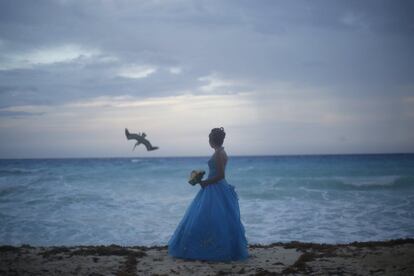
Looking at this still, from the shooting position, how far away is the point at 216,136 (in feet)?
18.9

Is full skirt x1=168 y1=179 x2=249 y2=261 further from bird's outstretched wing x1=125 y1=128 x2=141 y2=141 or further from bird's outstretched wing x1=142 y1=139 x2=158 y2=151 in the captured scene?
bird's outstretched wing x1=125 y1=128 x2=141 y2=141

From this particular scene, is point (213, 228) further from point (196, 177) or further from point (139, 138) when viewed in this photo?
point (139, 138)

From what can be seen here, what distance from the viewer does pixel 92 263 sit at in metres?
5.67

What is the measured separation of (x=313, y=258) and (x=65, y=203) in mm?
12622

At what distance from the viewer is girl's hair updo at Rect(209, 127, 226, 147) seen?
576 cm

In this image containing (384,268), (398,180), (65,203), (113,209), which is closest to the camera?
(384,268)

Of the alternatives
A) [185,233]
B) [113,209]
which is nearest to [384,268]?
[185,233]

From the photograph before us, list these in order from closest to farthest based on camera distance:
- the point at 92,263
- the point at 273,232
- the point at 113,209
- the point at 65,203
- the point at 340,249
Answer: the point at 92,263, the point at 340,249, the point at 273,232, the point at 113,209, the point at 65,203

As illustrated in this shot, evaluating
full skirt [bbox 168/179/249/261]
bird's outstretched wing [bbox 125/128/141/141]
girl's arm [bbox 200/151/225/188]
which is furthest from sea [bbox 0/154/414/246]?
bird's outstretched wing [bbox 125/128/141/141]

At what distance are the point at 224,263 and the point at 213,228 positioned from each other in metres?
0.53

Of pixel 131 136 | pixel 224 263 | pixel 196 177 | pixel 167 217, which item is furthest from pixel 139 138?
pixel 167 217

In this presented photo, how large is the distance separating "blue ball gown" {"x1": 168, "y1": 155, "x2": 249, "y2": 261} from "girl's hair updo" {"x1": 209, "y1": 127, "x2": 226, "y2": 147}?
1.03ft

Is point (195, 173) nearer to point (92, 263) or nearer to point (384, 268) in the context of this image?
point (92, 263)

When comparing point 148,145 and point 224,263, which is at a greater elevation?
point 148,145
